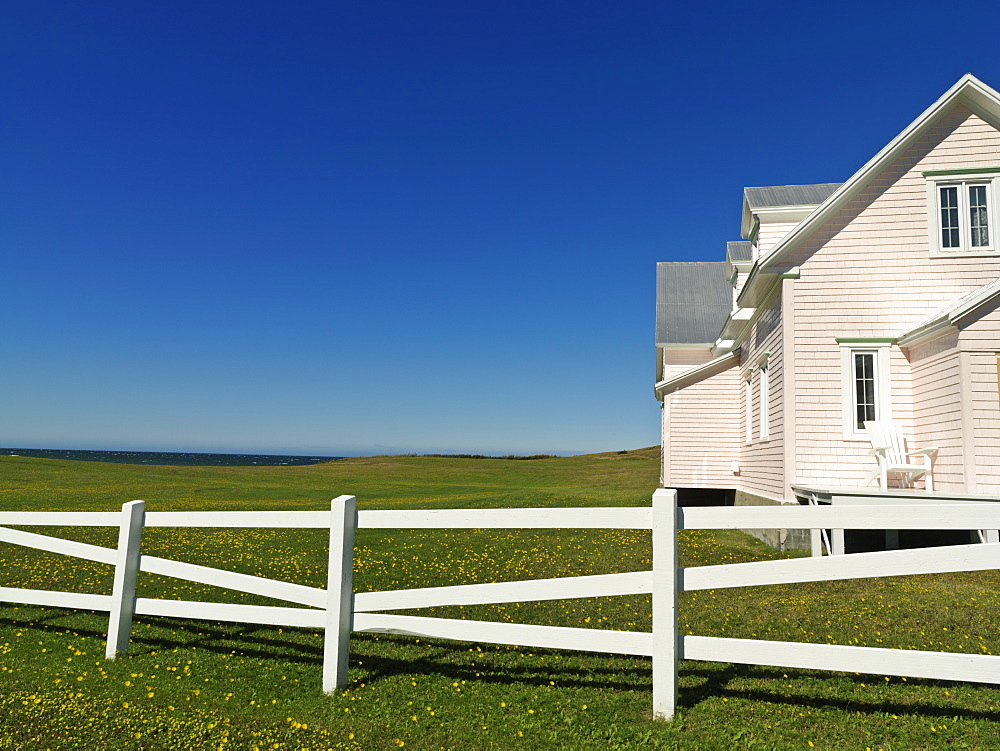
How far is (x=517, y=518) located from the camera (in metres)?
5.16

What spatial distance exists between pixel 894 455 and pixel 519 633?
37.6 ft

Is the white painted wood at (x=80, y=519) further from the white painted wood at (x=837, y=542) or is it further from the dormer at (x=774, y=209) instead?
the dormer at (x=774, y=209)

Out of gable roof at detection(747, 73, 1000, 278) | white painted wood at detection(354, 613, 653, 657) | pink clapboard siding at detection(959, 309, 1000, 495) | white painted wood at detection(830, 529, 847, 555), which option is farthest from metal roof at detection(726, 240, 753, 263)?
white painted wood at detection(354, 613, 653, 657)

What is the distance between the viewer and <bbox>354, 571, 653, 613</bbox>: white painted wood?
15.6 feet

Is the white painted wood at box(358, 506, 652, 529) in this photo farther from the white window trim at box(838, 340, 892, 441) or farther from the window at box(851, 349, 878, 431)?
the window at box(851, 349, 878, 431)

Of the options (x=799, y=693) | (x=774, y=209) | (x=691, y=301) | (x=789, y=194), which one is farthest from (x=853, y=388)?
(x=691, y=301)

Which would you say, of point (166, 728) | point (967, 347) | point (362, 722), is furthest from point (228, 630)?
point (967, 347)

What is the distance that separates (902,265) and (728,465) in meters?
7.98

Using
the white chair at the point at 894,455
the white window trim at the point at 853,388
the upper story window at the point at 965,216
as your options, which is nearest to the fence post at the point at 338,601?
the white chair at the point at 894,455

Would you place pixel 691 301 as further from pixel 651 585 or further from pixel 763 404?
pixel 651 585

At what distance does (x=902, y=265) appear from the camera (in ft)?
48.5

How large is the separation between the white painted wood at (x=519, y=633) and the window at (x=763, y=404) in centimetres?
1317

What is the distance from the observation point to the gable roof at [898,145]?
1414 centimetres

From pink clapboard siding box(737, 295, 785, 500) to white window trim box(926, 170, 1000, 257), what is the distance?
128 inches
